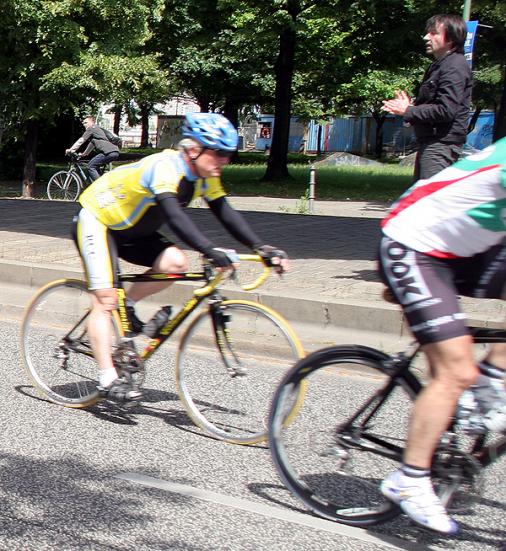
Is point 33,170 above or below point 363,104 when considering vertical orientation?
below

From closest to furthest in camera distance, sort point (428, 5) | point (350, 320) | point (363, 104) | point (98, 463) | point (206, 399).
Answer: point (98, 463), point (206, 399), point (350, 320), point (428, 5), point (363, 104)

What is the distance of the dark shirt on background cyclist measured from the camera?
3.26 m

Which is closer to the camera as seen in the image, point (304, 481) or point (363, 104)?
point (304, 481)

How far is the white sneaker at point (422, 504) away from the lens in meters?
3.35

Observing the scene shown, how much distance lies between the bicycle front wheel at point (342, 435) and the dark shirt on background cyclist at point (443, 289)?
0.18m

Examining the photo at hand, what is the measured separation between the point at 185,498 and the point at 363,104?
5286 cm

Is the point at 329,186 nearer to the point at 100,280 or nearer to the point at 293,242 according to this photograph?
the point at 293,242

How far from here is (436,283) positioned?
3330 millimetres

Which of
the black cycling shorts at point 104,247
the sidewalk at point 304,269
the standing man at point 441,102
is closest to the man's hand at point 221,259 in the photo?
the black cycling shorts at point 104,247

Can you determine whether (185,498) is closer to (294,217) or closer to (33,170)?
(294,217)

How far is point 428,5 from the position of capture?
2053 cm

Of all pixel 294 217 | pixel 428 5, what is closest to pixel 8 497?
pixel 294 217

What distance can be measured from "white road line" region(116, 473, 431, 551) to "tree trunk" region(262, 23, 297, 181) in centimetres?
2174

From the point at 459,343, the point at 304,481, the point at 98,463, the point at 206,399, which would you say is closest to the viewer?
the point at 459,343
